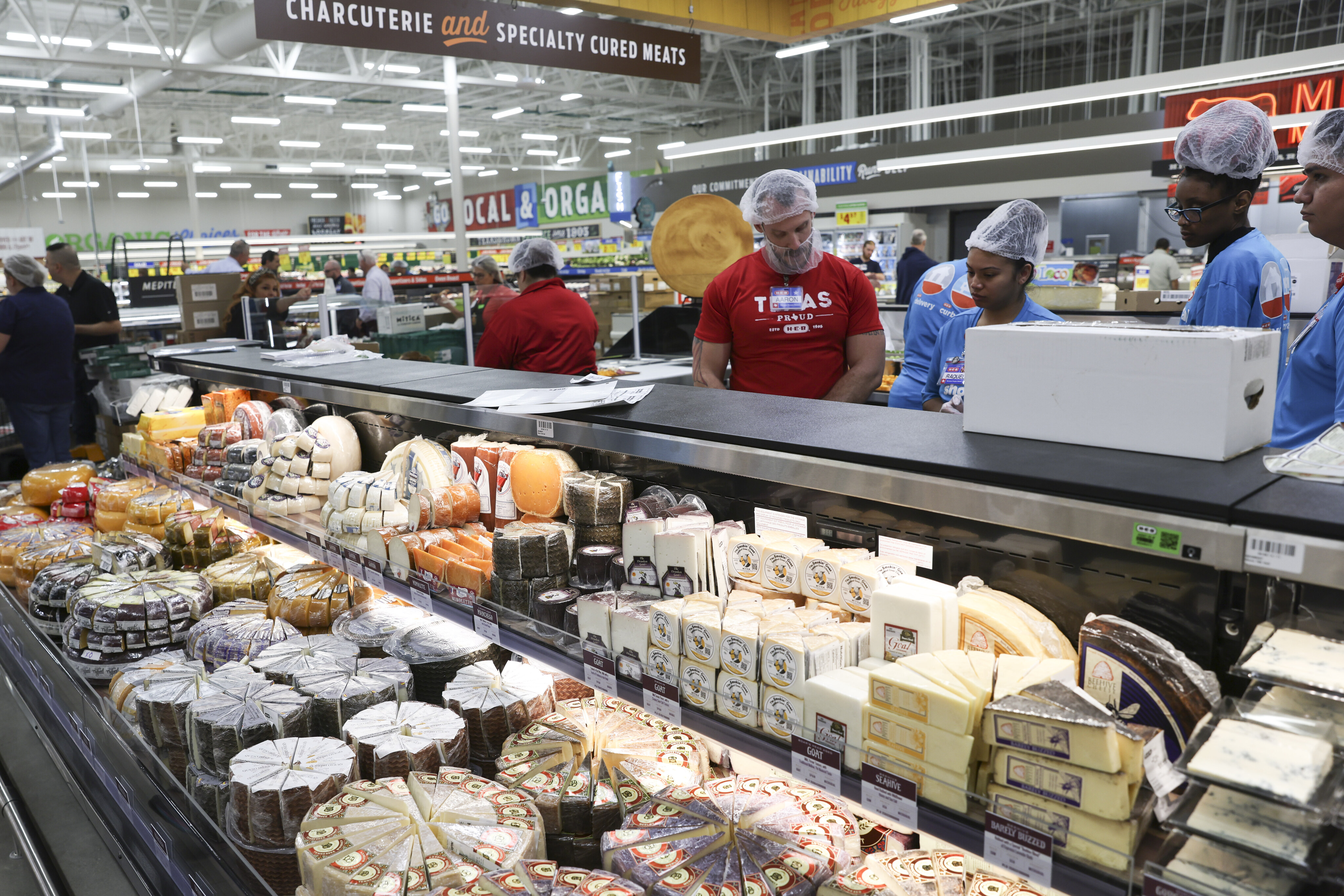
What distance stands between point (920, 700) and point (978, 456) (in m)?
0.44

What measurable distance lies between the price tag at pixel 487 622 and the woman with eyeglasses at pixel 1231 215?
2029 mm

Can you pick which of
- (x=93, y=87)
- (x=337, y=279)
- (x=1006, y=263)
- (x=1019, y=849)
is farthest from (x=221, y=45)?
(x=1019, y=849)

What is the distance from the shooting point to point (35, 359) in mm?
5828

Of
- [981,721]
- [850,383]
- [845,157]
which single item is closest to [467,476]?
[850,383]

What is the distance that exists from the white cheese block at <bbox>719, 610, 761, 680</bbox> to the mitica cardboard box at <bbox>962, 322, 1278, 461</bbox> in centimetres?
57

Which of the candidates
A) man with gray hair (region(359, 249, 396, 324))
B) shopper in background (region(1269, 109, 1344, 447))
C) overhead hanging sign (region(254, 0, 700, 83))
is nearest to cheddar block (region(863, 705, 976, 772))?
shopper in background (region(1269, 109, 1344, 447))

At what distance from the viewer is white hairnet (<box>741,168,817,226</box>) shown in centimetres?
306

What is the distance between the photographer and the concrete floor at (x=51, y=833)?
2.33m

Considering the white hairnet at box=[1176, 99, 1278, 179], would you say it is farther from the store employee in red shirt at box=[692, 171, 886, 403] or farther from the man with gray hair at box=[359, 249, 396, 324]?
the man with gray hair at box=[359, 249, 396, 324]

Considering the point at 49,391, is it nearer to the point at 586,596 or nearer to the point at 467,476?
the point at 467,476

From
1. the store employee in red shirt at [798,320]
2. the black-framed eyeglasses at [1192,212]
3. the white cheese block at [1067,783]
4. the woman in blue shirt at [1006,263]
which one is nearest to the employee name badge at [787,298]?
the store employee in red shirt at [798,320]

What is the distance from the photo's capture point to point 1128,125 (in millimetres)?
13531

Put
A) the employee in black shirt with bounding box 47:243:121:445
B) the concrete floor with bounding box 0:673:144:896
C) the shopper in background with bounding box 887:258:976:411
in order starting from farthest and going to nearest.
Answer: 1. the employee in black shirt with bounding box 47:243:121:445
2. the shopper in background with bounding box 887:258:976:411
3. the concrete floor with bounding box 0:673:144:896

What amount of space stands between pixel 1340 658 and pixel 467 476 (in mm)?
2027
